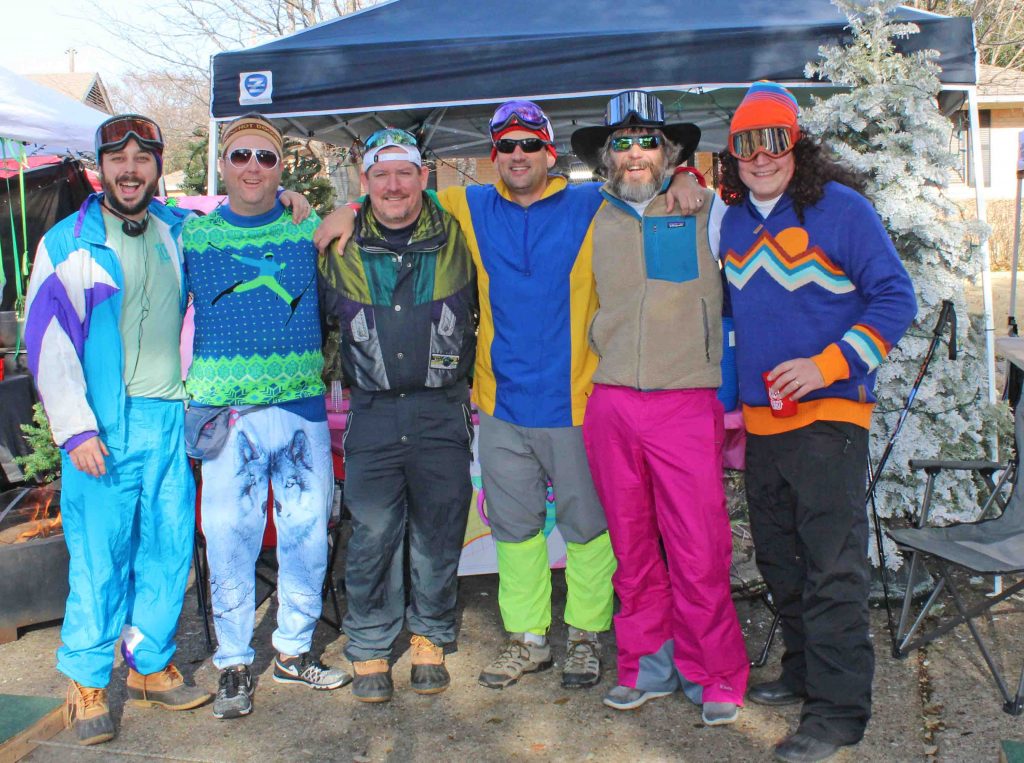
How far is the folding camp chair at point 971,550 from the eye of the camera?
3.38 meters

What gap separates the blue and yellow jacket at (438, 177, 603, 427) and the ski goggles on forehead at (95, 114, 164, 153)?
1.18 meters

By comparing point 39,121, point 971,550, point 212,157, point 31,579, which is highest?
point 39,121

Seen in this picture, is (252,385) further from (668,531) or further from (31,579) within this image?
(31,579)

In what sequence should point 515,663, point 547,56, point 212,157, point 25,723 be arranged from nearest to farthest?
point 25,723, point 515,663, point 547,56, point 212,157

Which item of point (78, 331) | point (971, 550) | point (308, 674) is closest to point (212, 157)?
point (78, 331)

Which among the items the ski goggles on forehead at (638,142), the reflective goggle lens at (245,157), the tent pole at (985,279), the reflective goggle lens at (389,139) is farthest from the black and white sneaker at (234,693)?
the tent pole at (985,279)

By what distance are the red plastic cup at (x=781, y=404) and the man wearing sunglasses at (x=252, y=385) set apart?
1623 millimetres

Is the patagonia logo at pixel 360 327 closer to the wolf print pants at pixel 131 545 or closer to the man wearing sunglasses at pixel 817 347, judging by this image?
the wolf print pants at pixel 131 545

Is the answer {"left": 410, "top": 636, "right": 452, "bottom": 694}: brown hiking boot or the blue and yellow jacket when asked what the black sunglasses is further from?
{"left": 410, "top": 636, "right": 452, "bottom": 694}: brown hiking boot

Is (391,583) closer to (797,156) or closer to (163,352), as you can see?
(163,352)

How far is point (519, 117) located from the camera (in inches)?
135

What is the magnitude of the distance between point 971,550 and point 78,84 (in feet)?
108

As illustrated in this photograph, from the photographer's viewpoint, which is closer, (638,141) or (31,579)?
(638,141)

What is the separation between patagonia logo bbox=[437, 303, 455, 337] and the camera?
11.4ft
